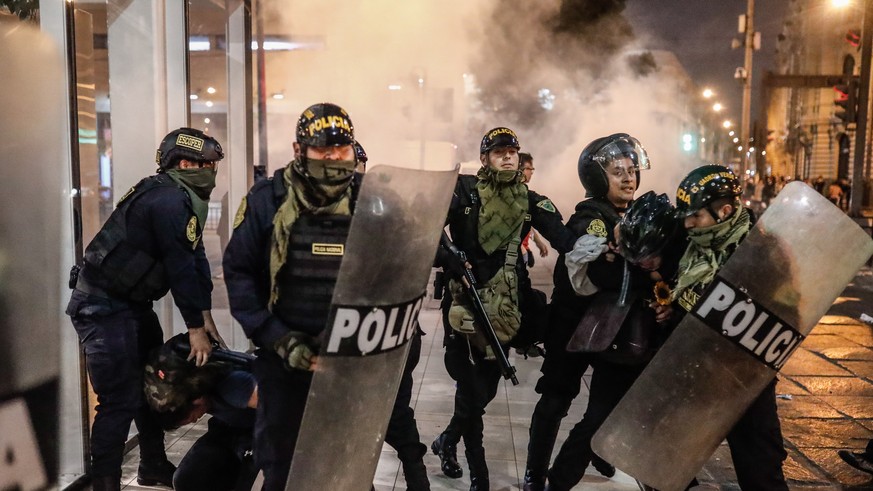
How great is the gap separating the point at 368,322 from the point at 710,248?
50.7 inches

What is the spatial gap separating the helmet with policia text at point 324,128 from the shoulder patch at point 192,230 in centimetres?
95

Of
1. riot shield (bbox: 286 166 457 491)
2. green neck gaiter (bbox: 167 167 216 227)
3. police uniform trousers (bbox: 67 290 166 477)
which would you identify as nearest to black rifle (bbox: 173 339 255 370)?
police uniform trousers (bbox: 67 290 166 477)

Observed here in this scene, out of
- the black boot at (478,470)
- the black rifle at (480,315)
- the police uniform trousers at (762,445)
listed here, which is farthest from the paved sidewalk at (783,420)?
the police uniform trousers at (762,445)

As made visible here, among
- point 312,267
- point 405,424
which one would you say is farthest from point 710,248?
point 312,267

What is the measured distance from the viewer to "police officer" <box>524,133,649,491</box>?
3.01m

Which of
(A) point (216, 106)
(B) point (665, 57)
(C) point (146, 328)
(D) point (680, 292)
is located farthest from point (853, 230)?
(B) point (665, 57)

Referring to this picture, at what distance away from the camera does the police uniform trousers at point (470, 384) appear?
3297 mm

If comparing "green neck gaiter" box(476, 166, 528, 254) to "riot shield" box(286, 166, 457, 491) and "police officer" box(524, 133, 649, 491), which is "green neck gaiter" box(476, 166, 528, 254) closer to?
"police officer" box(524, 133, 649, 491)

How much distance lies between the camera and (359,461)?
7.04 feet

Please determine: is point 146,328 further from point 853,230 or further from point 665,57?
point 665,57

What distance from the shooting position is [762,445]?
256 cm

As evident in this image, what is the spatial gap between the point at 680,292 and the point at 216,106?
5334 mm

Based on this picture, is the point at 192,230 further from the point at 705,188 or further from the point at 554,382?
the point at 705,188

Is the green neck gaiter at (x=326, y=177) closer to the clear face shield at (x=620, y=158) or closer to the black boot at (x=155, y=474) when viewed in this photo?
the clear face shield at (x=620, y=158)
